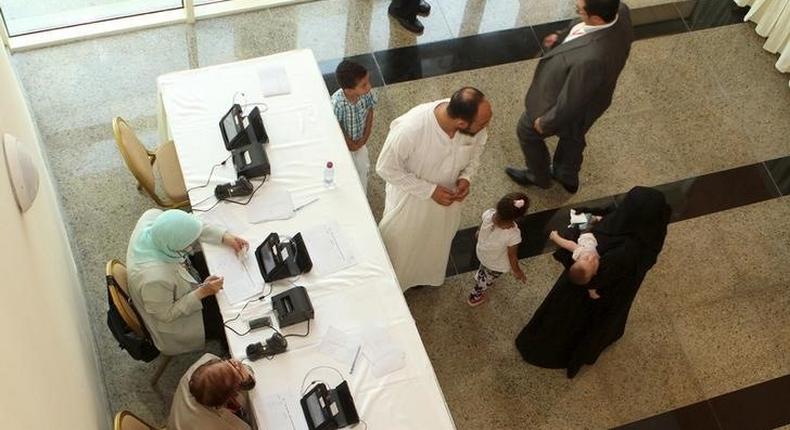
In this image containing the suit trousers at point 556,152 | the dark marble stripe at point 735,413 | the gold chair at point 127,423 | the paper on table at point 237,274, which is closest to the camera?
the gold chair at point 127,423

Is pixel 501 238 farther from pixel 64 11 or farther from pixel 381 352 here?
pixel 64 11

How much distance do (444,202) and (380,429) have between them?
3.84 feet

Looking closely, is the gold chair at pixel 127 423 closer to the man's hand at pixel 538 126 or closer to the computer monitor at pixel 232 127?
the computer monitor at pixel 232 127

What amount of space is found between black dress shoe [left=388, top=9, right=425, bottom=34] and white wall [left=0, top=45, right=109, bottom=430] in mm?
2697

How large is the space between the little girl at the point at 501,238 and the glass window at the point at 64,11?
297 centimetres

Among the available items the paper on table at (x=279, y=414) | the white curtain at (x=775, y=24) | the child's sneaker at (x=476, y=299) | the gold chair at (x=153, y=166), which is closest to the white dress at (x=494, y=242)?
the child's sneaker at (x=476, y=299)

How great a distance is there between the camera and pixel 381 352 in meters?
3.46

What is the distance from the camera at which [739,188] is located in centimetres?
520

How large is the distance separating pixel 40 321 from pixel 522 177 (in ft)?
10.3

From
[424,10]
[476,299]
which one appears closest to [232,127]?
[476,299]

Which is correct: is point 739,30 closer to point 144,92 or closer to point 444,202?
point 444,202

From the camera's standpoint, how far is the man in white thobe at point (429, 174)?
3547mm

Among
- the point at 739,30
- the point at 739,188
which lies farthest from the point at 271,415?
the point at 739,30

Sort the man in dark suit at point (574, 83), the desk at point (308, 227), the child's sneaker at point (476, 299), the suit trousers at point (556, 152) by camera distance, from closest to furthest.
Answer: the desk at point (308, 227)
the man in dark suit at point (574, 83)
the child's sneaker at point (476, 299)
the suit trousers at point (556, 152)
